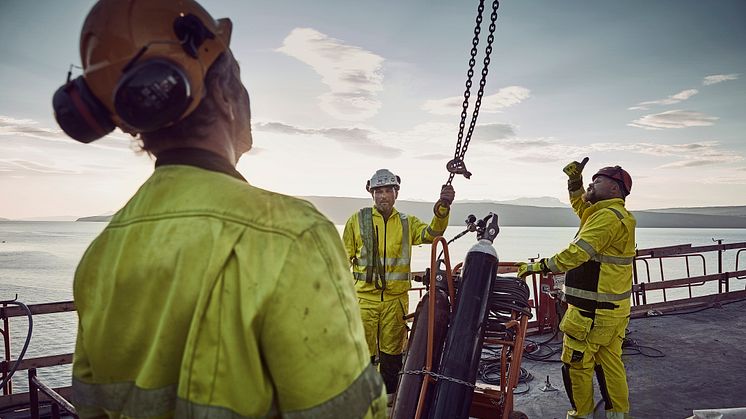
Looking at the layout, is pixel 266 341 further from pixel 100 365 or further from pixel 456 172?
pixel 456 172

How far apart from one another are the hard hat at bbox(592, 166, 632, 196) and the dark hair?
14.7 ft

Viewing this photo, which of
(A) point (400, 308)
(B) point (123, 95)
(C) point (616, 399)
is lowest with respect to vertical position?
(C) point (616, 399)

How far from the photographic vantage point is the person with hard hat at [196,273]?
89 centimetres

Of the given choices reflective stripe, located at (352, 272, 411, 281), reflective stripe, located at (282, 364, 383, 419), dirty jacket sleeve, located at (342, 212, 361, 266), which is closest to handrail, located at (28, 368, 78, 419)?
reflective stripe, located at (282, 364, 383, 419)

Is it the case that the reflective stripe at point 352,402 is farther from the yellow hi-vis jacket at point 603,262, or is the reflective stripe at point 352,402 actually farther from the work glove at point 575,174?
the work glove at point 575,174

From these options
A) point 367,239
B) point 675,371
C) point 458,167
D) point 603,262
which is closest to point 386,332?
point 367,239

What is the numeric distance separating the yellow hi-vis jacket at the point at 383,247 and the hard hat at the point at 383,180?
30 centimetres

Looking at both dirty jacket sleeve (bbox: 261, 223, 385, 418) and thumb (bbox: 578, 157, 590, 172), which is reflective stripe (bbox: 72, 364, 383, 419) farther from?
thumb (bbox: 578, 157, 590, 172)

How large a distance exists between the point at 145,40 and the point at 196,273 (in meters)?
0.55

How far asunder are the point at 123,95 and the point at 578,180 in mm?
5300

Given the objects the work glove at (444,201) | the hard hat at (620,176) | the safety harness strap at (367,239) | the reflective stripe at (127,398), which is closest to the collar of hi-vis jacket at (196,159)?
the reflective stripe at (127,398)

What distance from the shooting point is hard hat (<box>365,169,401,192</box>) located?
17.8ft

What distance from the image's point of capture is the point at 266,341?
0.88 m

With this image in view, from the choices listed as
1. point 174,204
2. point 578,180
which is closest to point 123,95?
point 174,204
